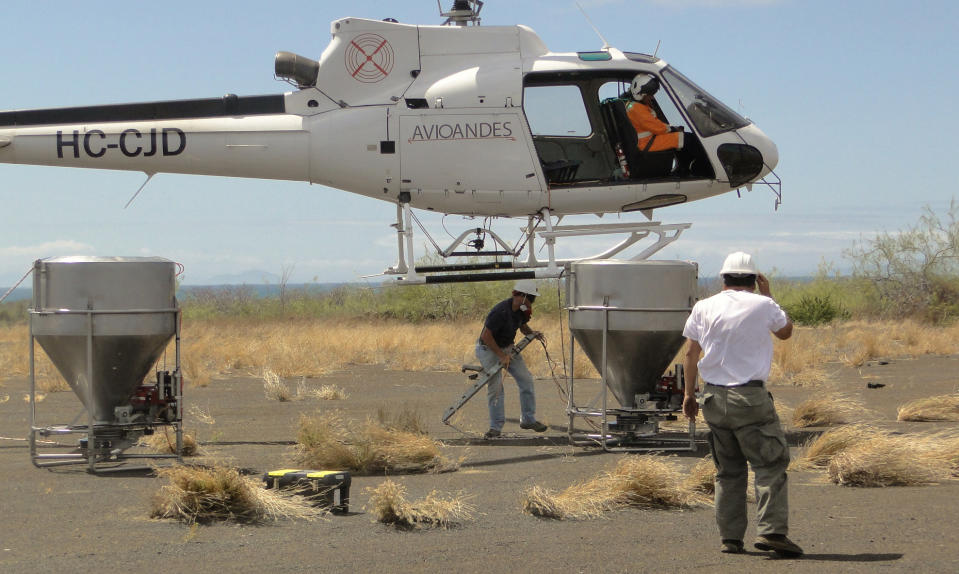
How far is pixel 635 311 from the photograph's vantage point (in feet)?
40.7

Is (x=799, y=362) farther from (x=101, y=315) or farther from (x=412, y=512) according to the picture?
(x=412, y=512)

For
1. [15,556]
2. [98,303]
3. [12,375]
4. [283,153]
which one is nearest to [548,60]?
[283,153]

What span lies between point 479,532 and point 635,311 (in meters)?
4.75

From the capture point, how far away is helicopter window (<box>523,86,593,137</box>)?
1445 cm

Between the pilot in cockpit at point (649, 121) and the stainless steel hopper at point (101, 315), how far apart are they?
6277mm

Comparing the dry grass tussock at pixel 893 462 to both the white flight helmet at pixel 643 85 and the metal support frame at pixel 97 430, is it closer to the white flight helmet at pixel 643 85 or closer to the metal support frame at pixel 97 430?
the white flight helmet at pixel 643 85

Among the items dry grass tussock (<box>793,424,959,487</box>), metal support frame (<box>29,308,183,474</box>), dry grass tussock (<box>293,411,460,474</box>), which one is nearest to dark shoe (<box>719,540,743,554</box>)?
dry grass tussock (<box>793,424,959,487</box>)

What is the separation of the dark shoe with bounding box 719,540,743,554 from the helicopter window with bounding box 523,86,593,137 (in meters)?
8.06

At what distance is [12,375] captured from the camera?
23438mm

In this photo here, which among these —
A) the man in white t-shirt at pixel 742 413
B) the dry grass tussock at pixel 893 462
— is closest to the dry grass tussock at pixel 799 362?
the dry grass tussock at pixel 893 462

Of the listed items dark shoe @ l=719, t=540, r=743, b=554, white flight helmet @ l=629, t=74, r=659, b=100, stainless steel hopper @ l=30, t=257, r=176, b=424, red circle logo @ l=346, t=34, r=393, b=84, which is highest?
red circle logo @ l=346, t=34, r=393, b=84

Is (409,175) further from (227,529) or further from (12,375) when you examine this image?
(12,375)

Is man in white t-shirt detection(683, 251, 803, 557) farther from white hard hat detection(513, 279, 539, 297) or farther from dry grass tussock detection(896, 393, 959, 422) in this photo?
dry grass tussock detection(896, 393, 959, 422)

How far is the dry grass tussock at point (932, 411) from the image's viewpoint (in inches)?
576
